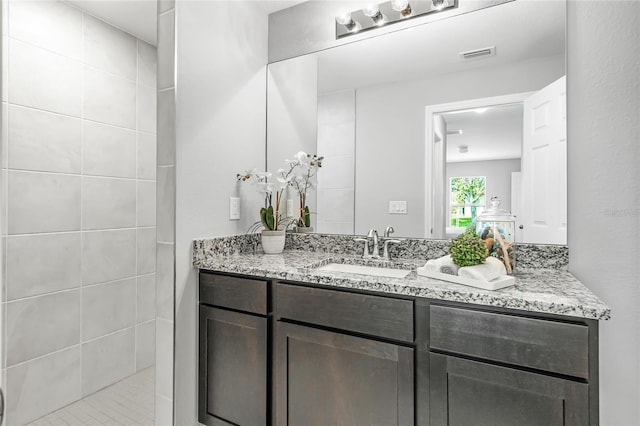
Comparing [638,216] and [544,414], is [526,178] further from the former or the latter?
[544,414]

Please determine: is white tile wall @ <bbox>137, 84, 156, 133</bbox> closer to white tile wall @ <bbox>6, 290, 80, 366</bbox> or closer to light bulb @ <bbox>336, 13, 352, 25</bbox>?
white tile wall @ <bbox>6, 290, 80, 366</bbox>

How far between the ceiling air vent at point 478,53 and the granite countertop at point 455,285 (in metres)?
1.00

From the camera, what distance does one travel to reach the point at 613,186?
1076mm

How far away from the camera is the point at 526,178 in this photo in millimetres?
1568

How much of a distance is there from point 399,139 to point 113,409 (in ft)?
7.40

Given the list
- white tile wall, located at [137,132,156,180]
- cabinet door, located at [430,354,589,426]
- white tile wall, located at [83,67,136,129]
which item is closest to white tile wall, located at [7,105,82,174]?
white tile wall, located at [83,67,136,129]

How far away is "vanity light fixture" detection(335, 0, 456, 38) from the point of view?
1.74 meters

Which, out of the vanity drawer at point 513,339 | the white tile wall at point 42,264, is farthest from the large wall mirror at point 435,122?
the white tile wall at point 42,264

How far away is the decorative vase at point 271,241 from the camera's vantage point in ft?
6.32

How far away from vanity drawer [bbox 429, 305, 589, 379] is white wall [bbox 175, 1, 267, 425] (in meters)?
1.14

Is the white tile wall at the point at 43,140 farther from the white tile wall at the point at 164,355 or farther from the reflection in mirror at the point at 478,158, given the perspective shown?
the reflection in mirror at the point at 478,158

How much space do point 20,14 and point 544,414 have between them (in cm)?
292

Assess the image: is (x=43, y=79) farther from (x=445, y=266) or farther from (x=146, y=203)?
(x=445, y=266)

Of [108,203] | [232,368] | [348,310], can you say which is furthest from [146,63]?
[348,310]
